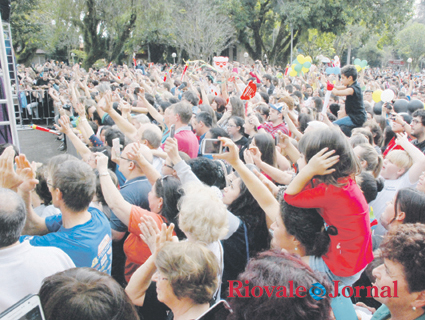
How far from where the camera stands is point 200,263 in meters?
1.69

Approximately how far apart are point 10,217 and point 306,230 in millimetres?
1625

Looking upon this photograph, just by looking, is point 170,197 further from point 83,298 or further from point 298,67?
point 298,67

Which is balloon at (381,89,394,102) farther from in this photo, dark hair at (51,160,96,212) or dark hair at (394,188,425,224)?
dark hair at (51,160,96,212)

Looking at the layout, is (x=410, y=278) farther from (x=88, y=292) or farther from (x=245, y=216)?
(x=88, y=292)

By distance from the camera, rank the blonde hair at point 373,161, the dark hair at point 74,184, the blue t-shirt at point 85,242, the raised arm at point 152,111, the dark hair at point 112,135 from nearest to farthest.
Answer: the blue t-shirt at point 85,242 < the dark hair at point 74,184 < the blonde hair at point 373,161 < the dark hair at point 112,135 < the raised arm at point 152,111

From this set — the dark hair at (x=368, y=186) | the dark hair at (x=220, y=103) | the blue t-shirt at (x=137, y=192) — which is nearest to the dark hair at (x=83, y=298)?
the blue t-shirt at (x=137, y=192)

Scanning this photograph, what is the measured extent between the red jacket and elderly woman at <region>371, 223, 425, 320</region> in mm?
337

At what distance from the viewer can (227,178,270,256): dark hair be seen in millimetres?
2584

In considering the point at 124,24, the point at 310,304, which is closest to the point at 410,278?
the point at 310,304

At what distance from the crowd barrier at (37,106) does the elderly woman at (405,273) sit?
40.7ft

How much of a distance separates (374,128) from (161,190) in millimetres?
3765

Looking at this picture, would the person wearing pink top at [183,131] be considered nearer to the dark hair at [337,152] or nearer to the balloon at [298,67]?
the dark hair at [337,152]

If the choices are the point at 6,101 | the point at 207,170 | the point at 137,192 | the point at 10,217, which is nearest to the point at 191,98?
the point at 6,101

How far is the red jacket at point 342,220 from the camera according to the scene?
2031mm
